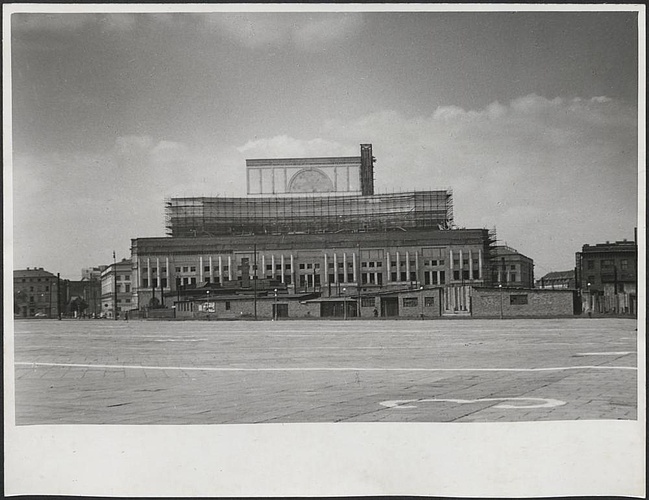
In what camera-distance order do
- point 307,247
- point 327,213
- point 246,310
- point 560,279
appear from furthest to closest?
point 327,213 → point 307,247 → point 560,279 → point 246,310

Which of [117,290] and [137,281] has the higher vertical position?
[137,281]

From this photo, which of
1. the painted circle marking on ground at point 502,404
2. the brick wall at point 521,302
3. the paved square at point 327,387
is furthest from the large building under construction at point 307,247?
the painted circle marking on ground at point 502,404

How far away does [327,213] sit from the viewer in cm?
7000

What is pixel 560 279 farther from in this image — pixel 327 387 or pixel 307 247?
pixel 327 387

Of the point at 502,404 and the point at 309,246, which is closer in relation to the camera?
the point at 502,404

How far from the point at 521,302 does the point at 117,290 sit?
2971 centimetres

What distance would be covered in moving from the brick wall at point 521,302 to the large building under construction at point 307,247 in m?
8.33

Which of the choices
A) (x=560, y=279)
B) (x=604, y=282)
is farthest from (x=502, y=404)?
(x=560, y=279)

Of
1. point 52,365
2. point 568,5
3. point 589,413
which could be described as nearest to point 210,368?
point 52,365

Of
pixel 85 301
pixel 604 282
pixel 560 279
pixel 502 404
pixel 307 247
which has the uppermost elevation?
pixel 307 247

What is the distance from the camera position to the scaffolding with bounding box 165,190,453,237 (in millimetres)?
66750

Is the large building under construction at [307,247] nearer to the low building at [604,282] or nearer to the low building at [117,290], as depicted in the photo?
the low building at [117,290]

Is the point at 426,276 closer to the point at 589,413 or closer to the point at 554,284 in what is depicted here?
the point at 554,284

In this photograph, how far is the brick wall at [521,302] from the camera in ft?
158
